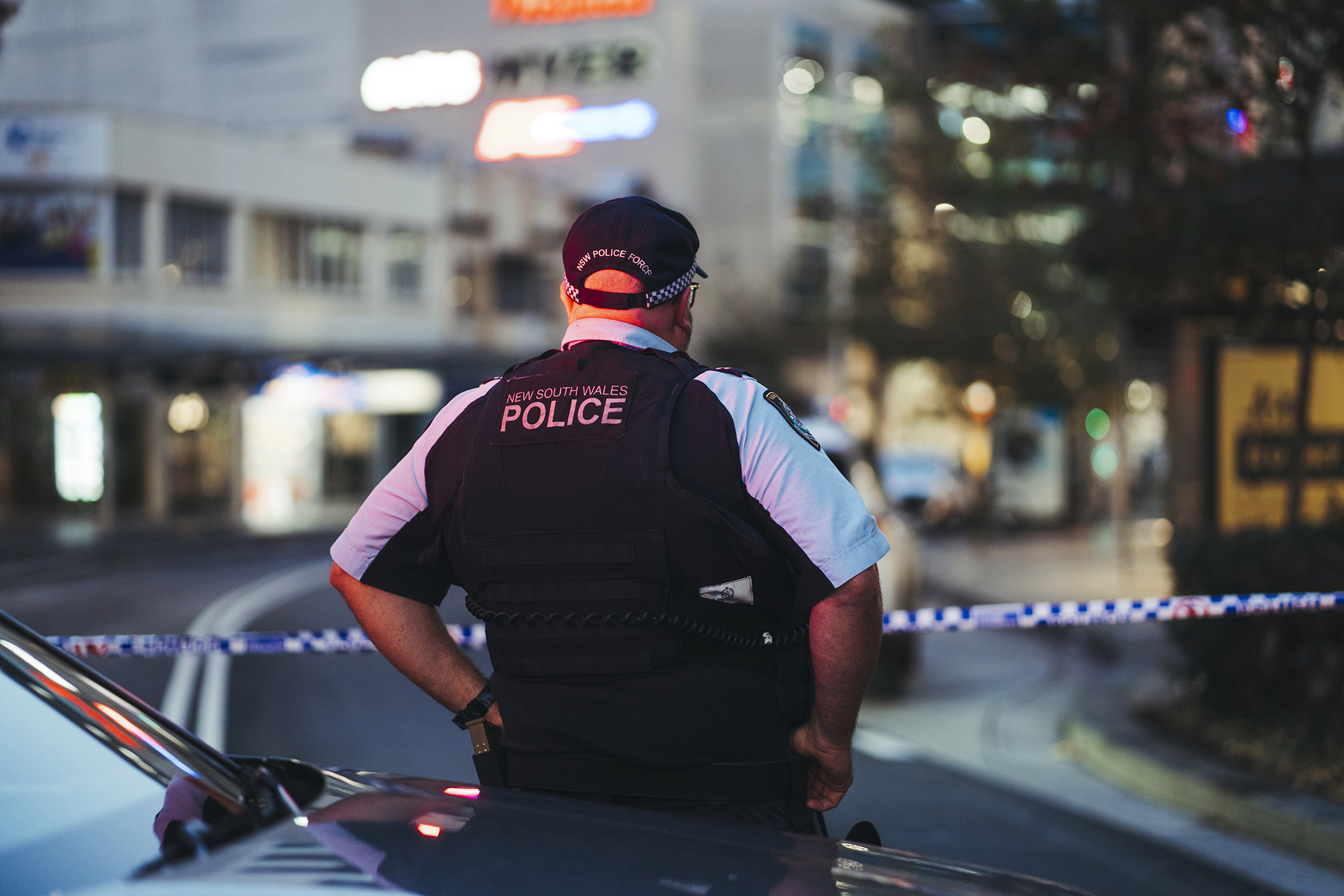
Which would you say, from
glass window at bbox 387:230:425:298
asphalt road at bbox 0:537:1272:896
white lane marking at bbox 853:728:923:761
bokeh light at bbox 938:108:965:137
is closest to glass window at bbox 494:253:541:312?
glass window at bbox 387:230:425:298

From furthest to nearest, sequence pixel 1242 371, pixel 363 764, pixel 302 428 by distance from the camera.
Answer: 1. pixel 302 428
2. pixel 1242 371
3. pixel 363 764

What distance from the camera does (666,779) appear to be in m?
2.47

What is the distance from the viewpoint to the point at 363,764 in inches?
274

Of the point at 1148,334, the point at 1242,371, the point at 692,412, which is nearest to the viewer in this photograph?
the point at 692,412

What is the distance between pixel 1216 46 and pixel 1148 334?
542 cm

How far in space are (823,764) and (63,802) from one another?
1.26 meters

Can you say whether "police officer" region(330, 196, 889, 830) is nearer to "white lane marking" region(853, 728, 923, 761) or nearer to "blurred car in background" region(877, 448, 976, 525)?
"white lane marking" region(853, 728, 923, 761)

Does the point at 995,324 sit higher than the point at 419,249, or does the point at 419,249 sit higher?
the point at 419,249

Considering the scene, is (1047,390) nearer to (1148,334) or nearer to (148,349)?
(1148,334)

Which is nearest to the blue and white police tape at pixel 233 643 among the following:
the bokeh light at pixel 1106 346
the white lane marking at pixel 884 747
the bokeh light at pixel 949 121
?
the white lane marking at pixel 884 747

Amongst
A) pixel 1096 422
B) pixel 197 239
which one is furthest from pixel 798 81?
pixel 1096 422

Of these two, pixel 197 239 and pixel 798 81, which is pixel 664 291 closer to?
pixel 197 239

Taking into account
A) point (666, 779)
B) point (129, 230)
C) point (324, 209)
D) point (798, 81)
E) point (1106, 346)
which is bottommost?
point (666, 779)

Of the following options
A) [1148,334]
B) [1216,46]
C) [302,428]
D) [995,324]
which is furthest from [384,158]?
[1216,46]
